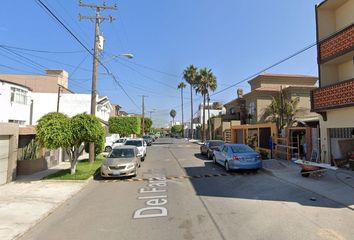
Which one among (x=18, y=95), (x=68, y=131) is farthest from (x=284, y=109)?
(x=18, y=95)

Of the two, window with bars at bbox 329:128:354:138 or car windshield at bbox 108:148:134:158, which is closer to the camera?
window with bars at bbox 329:128:354:138

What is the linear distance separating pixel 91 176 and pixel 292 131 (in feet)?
43.0

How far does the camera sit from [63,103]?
4041cm

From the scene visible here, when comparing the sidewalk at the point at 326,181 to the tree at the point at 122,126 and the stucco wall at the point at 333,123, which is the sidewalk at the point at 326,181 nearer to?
the stucco wall at the point at 333,123

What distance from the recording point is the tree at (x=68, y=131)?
14023 mm

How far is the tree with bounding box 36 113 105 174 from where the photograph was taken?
14.0 m

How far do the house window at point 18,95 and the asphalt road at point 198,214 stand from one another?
925 inches

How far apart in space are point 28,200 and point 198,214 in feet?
19.7

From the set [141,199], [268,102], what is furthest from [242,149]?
[268,102]

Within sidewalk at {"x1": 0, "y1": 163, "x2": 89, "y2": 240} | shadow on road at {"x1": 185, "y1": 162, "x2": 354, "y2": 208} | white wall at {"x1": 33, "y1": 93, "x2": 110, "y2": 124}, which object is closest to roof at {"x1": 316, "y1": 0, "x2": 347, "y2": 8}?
shadow on road at {"x1": 185, "y1": 162, "x2": 354, "y2": 208}

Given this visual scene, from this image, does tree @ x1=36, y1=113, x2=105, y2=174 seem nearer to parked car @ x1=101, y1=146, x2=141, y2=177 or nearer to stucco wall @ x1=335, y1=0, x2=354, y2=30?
parked car @ x1=101, y1=146, x2=141, y2=177

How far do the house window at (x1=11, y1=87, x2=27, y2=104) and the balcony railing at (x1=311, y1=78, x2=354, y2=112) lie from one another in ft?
94.2

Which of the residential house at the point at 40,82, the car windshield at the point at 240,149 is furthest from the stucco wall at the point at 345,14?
the residential house at the point at 40,82

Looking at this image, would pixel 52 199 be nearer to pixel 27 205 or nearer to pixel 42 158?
pixel 27 205
